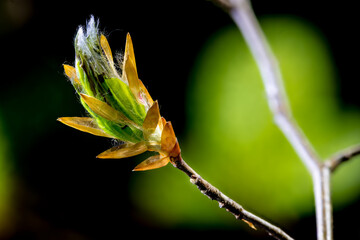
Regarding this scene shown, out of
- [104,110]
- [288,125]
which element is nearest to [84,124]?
[104,110]

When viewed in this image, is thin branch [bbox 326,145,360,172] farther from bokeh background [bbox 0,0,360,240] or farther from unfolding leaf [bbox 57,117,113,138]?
bokeh background [bbox 0,0,360,240]

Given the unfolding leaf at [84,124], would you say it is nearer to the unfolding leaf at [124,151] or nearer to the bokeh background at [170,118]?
the unfolding leaf at [124,151]

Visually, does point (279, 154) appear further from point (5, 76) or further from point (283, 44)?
point (5, 76)

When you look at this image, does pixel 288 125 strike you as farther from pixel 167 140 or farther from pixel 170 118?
pixel 170 118

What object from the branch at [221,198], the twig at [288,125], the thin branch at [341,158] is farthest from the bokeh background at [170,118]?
the branch at [221,198]

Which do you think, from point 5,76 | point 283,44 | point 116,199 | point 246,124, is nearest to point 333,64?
point 283,44

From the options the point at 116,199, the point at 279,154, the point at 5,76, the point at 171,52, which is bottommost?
the point at 116,199
